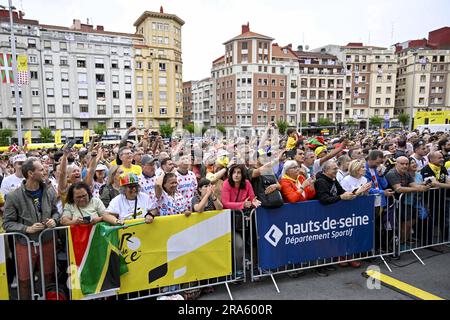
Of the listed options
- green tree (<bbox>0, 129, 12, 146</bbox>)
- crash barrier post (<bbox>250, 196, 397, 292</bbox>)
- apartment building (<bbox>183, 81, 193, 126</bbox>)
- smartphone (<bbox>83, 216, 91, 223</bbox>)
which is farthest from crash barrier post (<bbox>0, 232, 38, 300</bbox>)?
apartment building (<bbox>183, 81, 193, 126</bbox>)

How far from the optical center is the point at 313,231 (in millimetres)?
4812

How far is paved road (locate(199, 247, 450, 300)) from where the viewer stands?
13.9 ft

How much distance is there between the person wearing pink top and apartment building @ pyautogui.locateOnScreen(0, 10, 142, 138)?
5683 cm

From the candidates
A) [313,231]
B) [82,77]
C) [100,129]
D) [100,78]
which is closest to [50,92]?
[82,77]

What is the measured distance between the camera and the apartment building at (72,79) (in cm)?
5231

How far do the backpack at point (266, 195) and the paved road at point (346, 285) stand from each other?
1.21m

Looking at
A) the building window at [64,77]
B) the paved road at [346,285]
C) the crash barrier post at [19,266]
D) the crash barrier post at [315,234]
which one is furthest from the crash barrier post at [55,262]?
the building window at [64,77]

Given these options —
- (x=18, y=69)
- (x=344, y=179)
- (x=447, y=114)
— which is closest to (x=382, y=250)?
(x=344, y=179)

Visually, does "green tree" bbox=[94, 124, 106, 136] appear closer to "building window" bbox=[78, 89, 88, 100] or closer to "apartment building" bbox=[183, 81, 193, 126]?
"building window" bbox=[78, 89, 88, 100]

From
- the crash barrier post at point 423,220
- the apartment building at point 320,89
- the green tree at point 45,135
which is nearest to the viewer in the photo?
the crash barrier post at point 423,220

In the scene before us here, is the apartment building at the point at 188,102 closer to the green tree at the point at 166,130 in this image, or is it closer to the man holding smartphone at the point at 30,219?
the green tree at the point at 166,130

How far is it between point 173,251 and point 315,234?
2.22 metres
